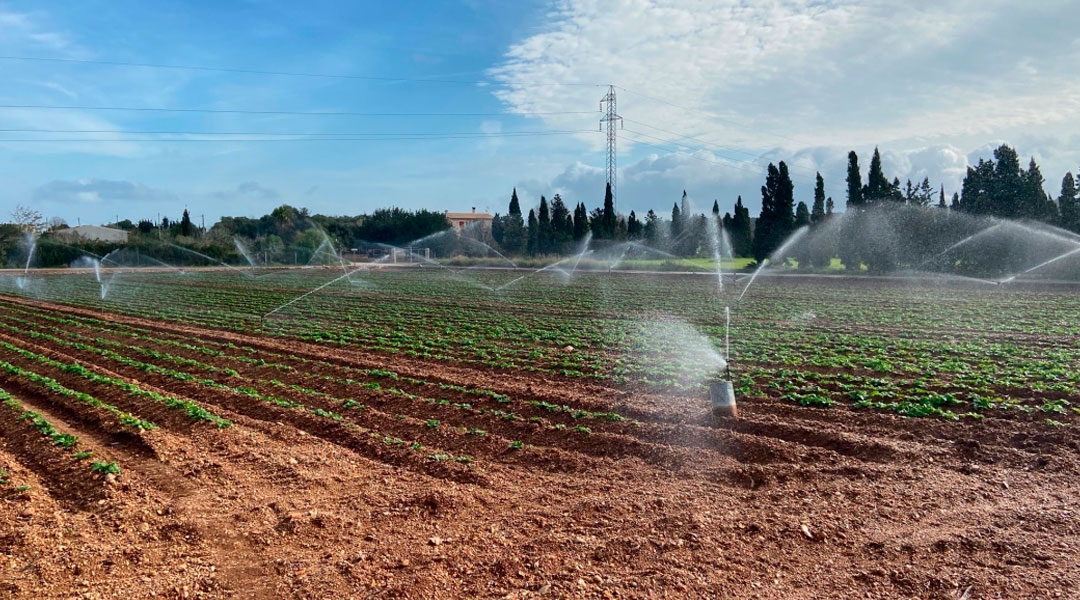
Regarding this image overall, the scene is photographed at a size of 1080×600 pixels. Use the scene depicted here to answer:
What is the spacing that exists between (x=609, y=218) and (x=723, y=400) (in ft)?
193

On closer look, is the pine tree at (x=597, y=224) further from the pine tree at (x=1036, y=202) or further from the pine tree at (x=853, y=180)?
the pine tree at (x=1036, y=202)

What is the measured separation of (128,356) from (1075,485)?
16.4 meters

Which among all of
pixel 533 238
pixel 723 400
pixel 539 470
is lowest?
pixel 539 470

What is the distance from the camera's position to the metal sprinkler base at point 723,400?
9.18m

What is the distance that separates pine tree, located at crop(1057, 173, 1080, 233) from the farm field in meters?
31.1

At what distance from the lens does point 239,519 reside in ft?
19.8

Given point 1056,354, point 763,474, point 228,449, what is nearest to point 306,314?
point 228,449

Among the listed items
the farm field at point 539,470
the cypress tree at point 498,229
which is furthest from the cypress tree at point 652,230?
the farm field at point 539,470

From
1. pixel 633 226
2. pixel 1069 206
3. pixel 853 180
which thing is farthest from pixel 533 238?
pixel 1069 206

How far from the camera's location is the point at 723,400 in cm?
919

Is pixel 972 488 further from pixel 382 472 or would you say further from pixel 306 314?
pixel 306 314

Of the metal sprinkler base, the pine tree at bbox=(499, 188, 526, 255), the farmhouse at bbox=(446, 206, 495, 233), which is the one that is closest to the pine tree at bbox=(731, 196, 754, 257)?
the pine tree at bbox=(499, 188, 526, 255)

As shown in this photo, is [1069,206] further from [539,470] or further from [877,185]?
[539,470]

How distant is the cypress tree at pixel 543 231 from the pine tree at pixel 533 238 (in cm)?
24
